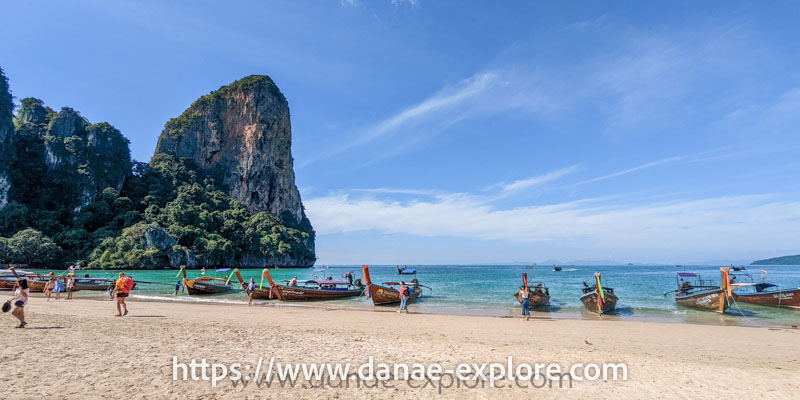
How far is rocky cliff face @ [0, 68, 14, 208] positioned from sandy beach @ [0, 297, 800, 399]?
74.0 m

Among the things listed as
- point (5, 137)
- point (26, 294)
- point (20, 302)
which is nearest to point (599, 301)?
point (20, 302)

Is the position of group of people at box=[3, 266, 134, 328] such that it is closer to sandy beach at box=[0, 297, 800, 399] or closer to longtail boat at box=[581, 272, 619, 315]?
sandy beach at box=[0, 297, 800, 399]

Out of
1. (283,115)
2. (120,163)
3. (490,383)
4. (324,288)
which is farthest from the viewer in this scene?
(283,115)

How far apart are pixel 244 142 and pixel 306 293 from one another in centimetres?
9603

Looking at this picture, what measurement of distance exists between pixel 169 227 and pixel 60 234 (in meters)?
16.6

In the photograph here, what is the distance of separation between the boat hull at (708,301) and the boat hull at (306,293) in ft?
74.4

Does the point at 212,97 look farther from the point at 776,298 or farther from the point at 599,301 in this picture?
the point at 776,298

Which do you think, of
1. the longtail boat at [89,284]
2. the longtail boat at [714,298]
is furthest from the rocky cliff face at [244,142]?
the longtail boat at [714,298]

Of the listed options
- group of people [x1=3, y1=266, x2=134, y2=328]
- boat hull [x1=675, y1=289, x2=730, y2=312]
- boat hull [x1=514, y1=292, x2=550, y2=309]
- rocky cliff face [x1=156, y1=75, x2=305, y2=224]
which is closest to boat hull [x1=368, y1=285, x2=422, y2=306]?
boat hull [x1=514, y1=292, x2=550, y2=309]

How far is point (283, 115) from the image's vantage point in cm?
11688

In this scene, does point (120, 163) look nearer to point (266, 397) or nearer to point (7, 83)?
point (7, 83)

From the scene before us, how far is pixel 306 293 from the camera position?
2452 centimetres

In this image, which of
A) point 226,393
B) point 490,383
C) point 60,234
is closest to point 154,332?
point 226,393

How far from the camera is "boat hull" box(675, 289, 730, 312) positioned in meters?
19.5
